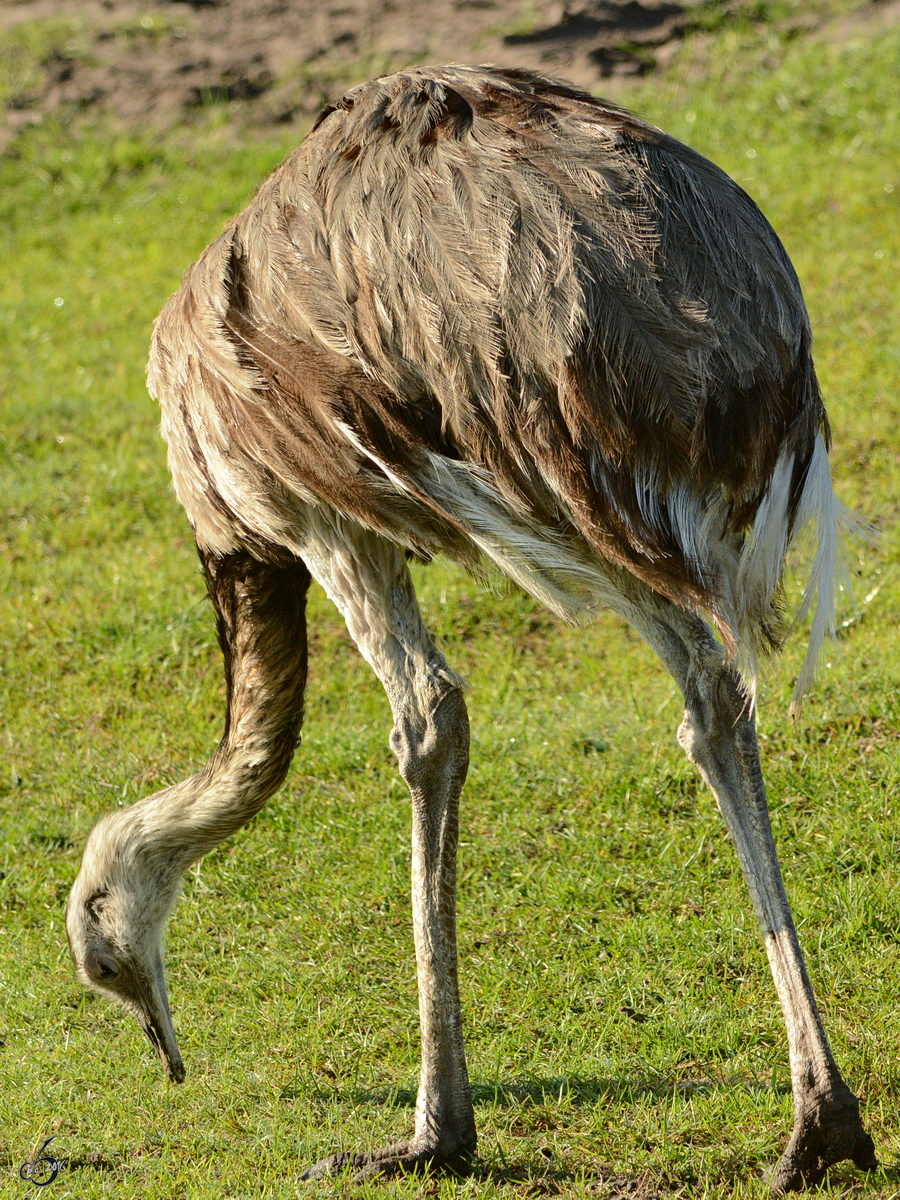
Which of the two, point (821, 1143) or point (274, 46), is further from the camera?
point (274, 46)

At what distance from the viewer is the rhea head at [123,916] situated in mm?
4066

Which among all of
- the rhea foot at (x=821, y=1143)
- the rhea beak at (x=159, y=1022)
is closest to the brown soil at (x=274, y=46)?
the rhea beak at (x=159, y=1022)

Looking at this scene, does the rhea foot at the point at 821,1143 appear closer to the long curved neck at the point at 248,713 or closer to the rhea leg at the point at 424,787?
the rhea leg at the point at 424,787

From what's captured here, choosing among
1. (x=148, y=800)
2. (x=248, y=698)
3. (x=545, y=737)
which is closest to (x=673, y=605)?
(x=248, y=698)

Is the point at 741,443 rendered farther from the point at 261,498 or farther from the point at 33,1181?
the point at 33,1181

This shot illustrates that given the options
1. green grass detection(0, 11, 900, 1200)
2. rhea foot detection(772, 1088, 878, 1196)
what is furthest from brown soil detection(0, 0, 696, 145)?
rhea foot detection(772, 1088, 878, 1196)

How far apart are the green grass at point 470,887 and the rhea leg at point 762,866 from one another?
0.18 meters

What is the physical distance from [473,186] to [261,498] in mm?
918

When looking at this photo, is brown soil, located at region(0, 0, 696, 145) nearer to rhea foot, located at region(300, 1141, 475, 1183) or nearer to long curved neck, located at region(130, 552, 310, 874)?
long curved neck, located at region(130, 552, 310, 874)

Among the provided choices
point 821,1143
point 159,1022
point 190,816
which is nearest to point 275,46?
point 190,816

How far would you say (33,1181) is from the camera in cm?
360

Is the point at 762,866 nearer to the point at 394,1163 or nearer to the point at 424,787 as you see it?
the point at 424,787

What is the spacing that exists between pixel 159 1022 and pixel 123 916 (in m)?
0.32

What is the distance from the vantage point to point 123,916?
4.08 metres
